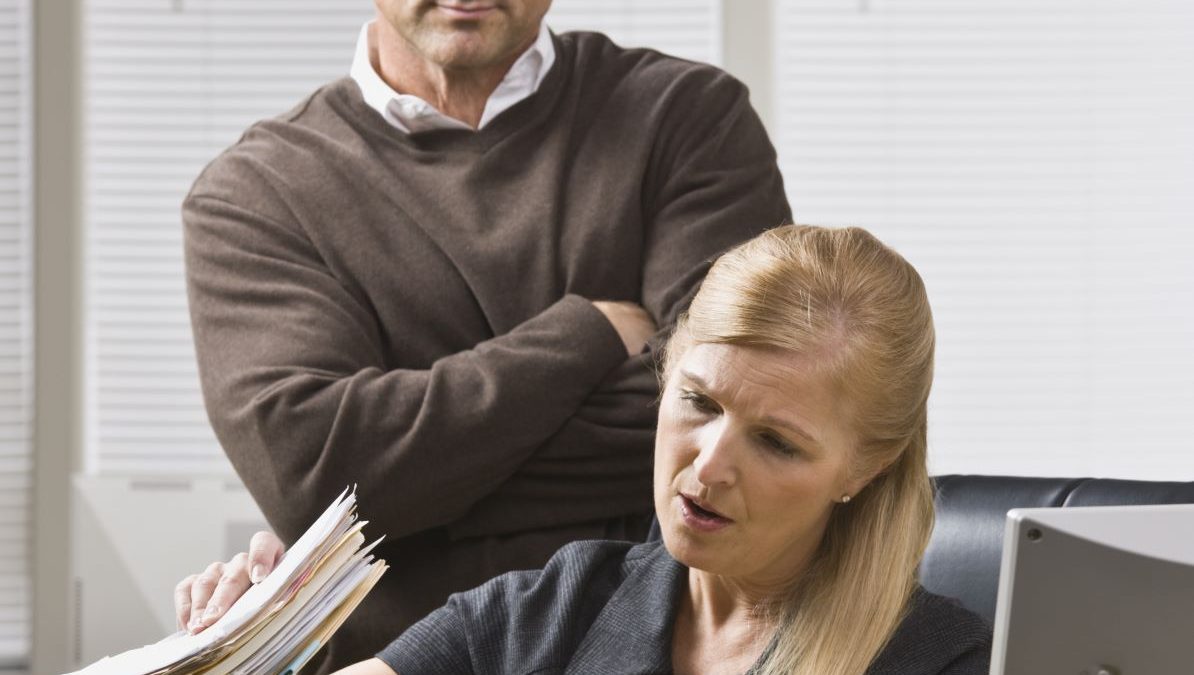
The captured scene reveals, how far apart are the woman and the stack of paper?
0.24 meters

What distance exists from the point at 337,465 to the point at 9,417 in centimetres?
200

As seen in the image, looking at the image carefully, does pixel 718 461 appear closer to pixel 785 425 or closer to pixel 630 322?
pixel 785 425

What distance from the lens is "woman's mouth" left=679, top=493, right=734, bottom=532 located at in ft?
5.02

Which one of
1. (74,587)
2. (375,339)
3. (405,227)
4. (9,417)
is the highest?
(405,227)

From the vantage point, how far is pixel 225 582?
59.0 inches

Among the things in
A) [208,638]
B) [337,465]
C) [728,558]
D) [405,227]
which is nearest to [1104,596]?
[728,558]

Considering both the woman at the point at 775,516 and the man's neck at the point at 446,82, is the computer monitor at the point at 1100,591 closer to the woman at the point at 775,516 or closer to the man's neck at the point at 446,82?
the woman at the point at 775,516

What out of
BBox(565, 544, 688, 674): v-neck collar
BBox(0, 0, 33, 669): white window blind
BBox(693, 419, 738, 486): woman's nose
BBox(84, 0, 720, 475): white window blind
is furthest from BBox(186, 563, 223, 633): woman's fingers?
BBox(0, 0, 33, 669): white window blind

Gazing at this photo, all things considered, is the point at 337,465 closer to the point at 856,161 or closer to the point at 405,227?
the point at 405,227

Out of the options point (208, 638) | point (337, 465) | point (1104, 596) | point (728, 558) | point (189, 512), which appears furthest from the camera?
point (189, 512)

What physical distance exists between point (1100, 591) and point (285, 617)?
0.74m

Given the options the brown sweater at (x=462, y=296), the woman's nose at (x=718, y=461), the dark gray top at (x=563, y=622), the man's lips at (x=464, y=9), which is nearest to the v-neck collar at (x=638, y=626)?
the dark gray top at (x=563, y=622)

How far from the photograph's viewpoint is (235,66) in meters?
3.60

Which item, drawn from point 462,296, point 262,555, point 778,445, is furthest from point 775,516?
point 462,296
